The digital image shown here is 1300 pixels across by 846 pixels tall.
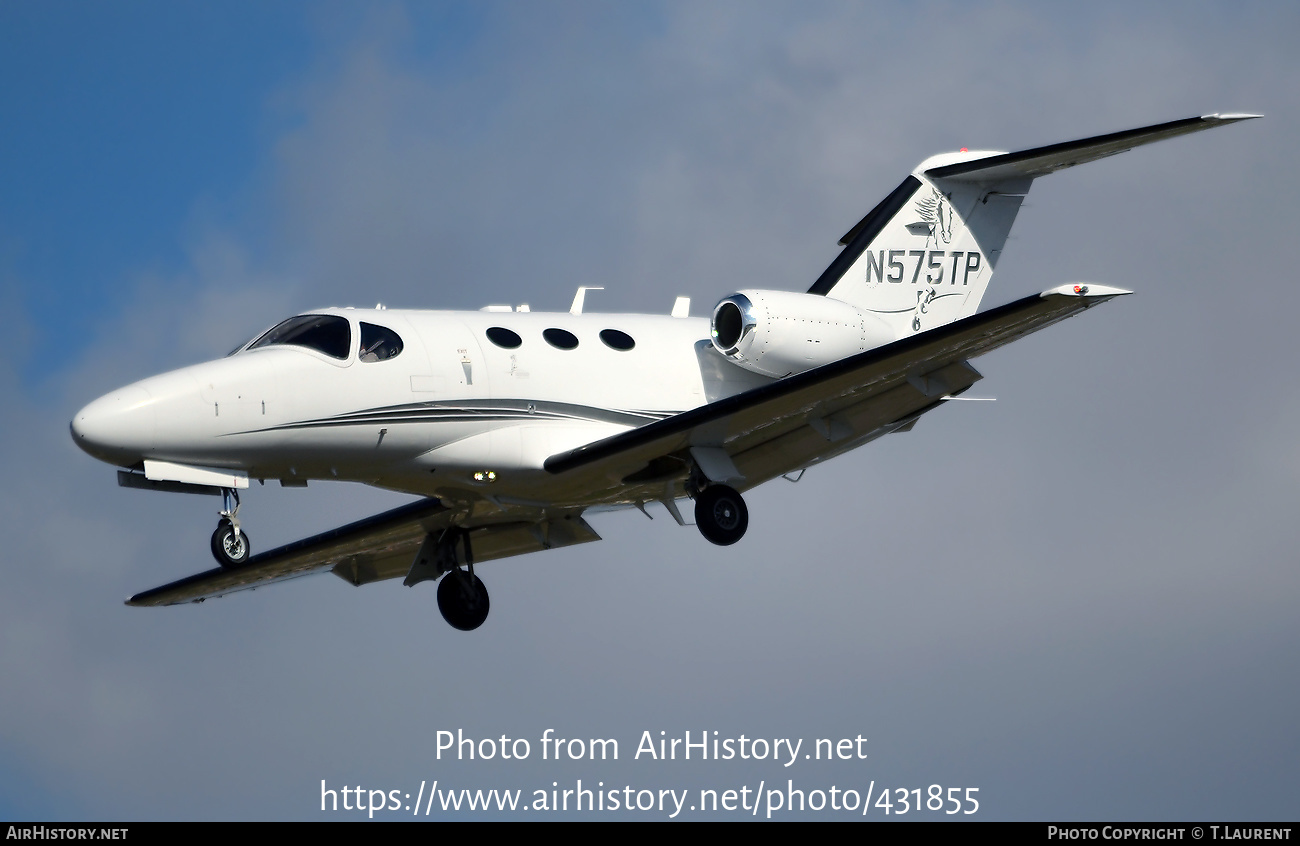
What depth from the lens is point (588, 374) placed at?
20250 millimetres

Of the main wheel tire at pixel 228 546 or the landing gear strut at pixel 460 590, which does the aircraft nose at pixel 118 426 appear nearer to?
the main wheel tire at pixel 228 546

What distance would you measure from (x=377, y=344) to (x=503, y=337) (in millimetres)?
1537

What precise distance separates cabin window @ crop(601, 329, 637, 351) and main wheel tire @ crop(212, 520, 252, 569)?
4935mm

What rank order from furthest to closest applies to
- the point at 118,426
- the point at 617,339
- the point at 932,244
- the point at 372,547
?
the point at 372,547 → the point at 932,244 → the point at 617,339 → the point at 118,426

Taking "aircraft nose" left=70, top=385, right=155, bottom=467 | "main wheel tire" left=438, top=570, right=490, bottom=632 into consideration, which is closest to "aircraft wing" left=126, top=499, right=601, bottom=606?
"main wheel tire" left=438, top=570, right=490, bottom=632

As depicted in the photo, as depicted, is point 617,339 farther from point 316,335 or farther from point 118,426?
point 118,426

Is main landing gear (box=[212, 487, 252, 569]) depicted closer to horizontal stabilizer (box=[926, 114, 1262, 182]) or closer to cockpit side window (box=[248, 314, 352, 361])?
cockpit side window (box=[248, 314, 352, 361])

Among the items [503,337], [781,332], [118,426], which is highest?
[781,332]

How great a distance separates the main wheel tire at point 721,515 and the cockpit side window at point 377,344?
13.0 feet

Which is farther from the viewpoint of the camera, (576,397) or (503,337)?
(576,397)

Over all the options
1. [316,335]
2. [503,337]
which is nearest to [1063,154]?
[503,337]

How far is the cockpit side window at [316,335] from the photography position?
18953 millimetres

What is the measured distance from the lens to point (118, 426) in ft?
58.6

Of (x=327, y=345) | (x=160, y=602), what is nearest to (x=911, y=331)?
(x=327, y=345)
